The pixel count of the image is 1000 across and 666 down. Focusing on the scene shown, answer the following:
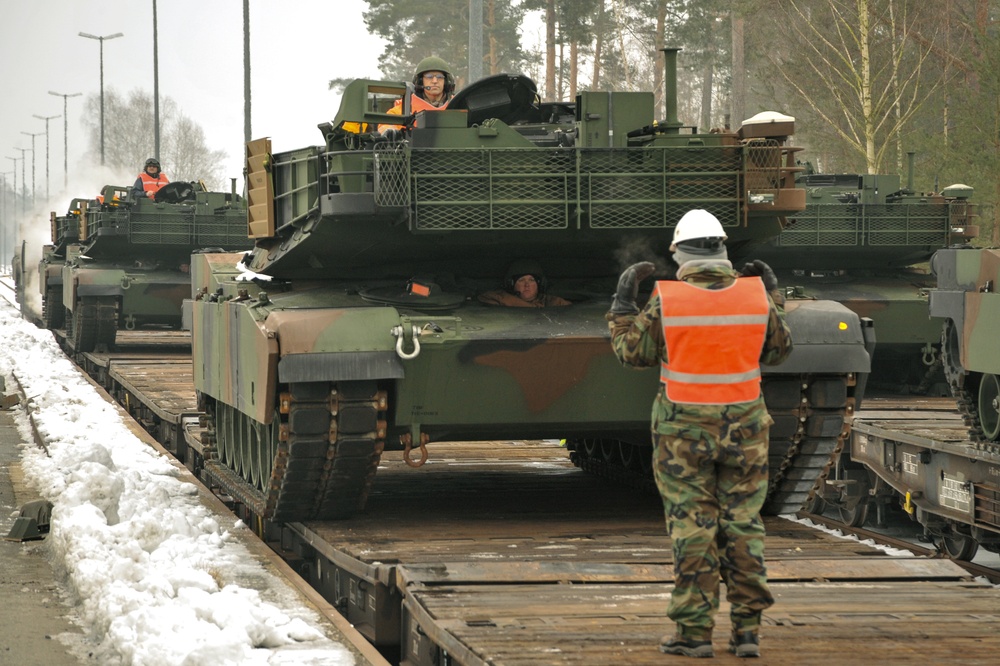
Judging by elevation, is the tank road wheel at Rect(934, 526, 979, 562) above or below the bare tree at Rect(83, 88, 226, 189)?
below

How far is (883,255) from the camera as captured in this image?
16297mm

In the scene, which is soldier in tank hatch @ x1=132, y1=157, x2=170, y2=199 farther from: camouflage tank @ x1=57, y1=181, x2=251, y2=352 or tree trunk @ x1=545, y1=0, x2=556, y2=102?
tree trunk @ x1=545, y1=0, x2=556, y2=102

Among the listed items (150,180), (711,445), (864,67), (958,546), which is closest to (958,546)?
(958,546)

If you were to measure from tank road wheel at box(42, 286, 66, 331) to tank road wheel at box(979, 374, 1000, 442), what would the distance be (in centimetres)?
1948

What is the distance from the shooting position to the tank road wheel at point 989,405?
1059 centimetres

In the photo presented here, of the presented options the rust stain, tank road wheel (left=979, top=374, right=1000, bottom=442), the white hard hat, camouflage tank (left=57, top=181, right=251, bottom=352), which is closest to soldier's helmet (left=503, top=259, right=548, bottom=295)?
the rust stain

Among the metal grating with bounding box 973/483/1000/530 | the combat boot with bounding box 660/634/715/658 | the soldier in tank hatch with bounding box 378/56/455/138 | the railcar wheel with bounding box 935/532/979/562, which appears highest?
the soldier in tank hatch with bounding box 378/56/455/138

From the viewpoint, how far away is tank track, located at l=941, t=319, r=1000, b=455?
35.8 feet

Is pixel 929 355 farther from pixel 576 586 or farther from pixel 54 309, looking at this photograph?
pixel 54 309

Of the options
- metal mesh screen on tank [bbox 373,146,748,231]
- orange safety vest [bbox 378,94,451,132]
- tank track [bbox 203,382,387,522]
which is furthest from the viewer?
orange safety vest [bbox 378,94,451,132]

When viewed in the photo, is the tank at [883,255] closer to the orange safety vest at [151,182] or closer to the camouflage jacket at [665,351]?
the camouflage jacket at [665,351]

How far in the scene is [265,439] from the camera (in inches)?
371

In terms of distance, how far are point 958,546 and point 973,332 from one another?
150cm

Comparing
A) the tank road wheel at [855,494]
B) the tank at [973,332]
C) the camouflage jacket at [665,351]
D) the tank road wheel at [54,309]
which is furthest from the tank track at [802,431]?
the tank road wheel at [54,309]
